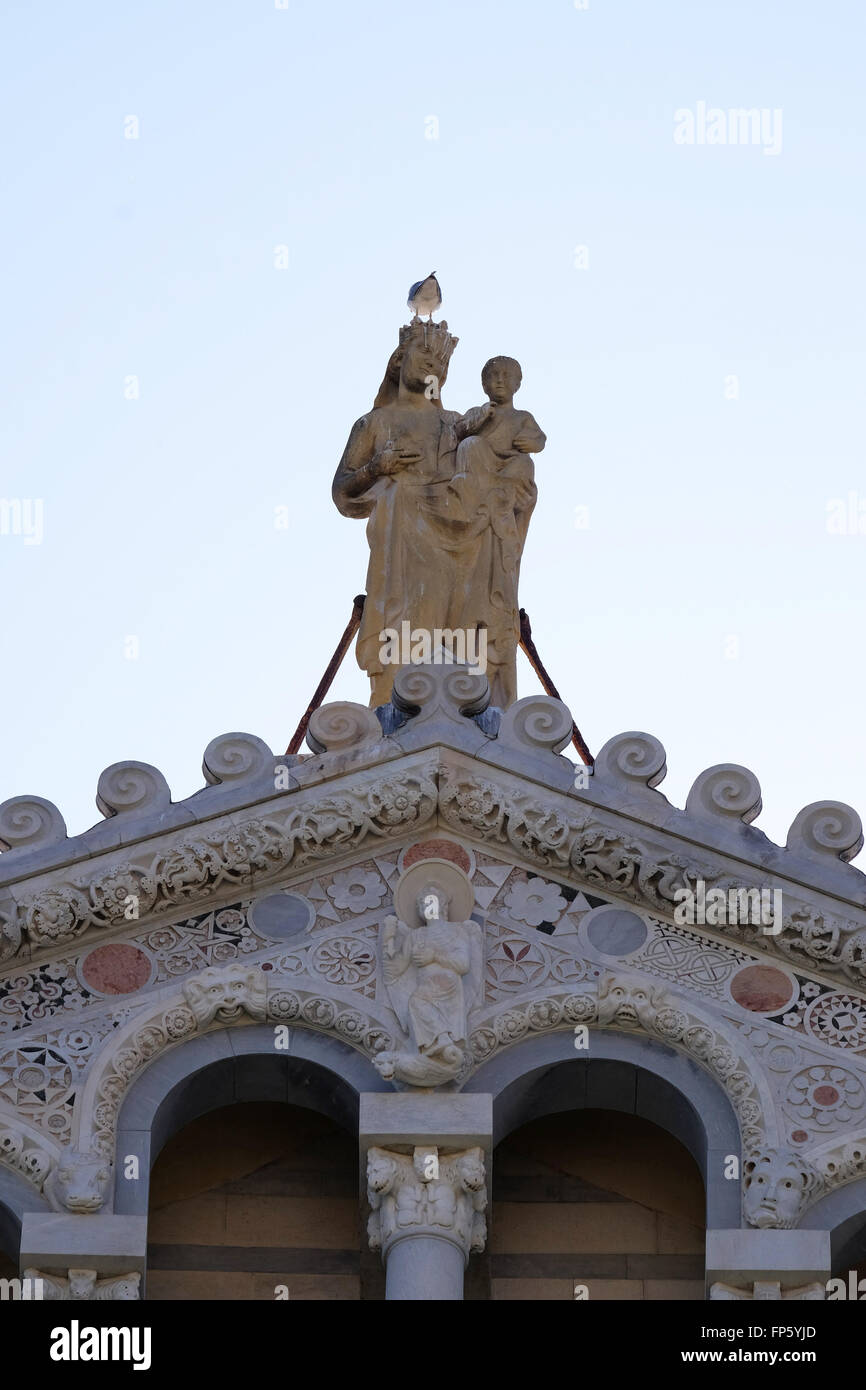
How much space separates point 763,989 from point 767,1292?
6.52 feet

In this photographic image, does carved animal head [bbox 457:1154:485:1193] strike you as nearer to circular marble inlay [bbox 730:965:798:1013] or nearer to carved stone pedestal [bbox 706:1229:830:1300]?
carved stone pedestal [bbox 706:1229:830:1300]

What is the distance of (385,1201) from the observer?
71.3ft

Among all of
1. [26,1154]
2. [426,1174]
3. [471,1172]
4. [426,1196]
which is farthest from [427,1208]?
[26,1154]

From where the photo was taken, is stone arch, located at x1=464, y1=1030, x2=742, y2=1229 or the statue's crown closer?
stone arch, located at x1=464, y1=1030, x2=742, y2=1229

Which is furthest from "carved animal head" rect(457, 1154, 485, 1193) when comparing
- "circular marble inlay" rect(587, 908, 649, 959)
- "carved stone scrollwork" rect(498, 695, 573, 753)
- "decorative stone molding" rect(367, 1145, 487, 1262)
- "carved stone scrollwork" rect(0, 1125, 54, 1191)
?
"carved stone scrollwork" rect(498, 695, 573, 753)

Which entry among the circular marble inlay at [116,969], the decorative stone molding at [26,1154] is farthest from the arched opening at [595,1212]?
the decorative stone molding at [26,1154]

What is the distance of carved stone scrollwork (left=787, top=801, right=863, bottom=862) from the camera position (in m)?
22.7

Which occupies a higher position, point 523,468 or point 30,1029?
point 523,468

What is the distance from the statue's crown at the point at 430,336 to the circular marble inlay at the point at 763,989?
5.63 m

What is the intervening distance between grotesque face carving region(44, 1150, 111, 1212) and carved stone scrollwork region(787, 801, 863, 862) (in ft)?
14.4
